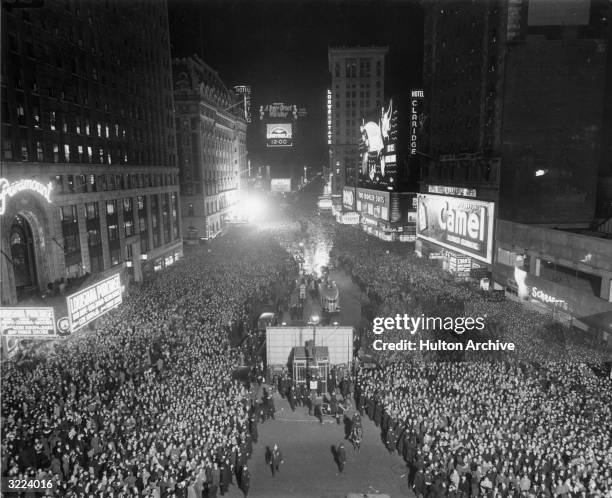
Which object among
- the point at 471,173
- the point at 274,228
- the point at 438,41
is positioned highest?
the point at 438,41

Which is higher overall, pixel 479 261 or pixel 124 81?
pixel 124 81

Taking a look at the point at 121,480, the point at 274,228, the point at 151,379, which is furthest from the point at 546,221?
the point at 274,228

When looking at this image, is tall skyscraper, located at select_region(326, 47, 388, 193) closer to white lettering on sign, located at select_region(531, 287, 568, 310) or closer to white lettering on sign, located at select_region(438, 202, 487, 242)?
white lettering on sign, located at select_region(438, 202, 487, 242)

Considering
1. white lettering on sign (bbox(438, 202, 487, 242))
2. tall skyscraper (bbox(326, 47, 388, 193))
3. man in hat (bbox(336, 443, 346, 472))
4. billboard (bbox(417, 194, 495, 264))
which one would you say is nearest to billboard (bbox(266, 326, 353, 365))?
man in hat (bbox(336, 443, 346, 472))

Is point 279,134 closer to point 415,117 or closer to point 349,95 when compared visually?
point 349,95

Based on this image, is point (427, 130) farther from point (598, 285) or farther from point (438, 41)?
point (598, 285)

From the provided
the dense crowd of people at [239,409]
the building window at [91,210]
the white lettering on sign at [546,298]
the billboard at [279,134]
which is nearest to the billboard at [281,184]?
the billboard at [279,134]

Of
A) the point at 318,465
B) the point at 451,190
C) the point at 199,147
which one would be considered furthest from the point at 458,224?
the point at 199,147
